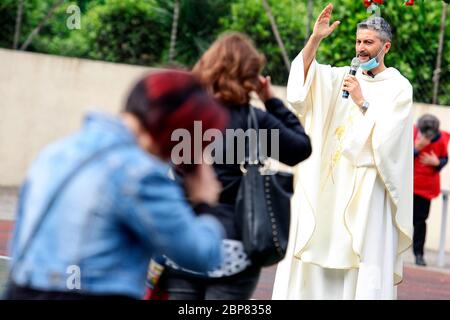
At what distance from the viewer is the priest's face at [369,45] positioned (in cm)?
739

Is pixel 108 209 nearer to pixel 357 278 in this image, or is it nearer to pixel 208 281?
pixel 208 281

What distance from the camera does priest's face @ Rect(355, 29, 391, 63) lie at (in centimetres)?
739

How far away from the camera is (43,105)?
50.2 feet

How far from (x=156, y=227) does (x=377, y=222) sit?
4.23 metres

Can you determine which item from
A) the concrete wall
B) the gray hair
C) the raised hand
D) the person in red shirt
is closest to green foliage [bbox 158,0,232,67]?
the concrete wall

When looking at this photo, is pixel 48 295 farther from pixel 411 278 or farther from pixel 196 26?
pixel 196 26

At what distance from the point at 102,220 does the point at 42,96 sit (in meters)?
12.2

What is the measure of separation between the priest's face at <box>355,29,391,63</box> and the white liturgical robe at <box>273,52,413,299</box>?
0.13m

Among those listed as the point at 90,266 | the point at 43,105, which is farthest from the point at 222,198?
the point at 43,105

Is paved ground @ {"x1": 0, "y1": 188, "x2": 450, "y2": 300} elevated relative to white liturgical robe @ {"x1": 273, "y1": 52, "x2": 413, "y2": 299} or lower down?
lower down

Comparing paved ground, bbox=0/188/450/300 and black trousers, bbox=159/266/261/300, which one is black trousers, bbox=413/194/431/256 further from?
black trousers, bbox=159/266/261/300

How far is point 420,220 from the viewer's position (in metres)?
12.5

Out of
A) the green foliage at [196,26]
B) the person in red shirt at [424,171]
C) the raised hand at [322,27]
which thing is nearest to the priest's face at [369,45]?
the raised hand at [322,27]

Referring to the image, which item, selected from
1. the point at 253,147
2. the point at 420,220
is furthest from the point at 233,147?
the point at 420,220
